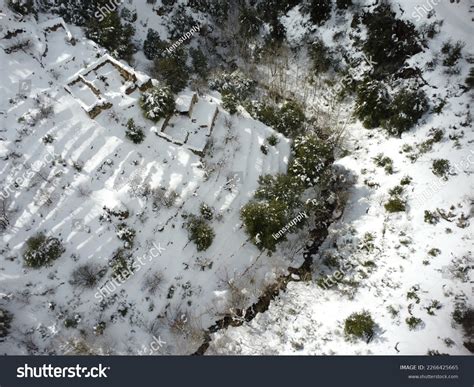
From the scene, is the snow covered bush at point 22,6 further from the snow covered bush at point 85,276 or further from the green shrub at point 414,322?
the green shrub at point 414,322

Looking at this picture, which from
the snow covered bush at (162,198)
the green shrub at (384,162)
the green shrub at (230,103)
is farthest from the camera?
the green shrub at (230,103)

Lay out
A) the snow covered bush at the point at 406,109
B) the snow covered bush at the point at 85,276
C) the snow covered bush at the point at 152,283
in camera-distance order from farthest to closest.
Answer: the snow covered bush at the point at 406,109
the snow covered bush at the point at 152,283
the snow covered bush at the point at 85,276

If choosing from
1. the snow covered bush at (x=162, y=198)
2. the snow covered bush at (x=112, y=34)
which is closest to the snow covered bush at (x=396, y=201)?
the snow covered bush at (x=162, y=198)

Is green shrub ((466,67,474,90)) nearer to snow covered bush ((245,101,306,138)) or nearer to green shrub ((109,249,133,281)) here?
snow covered bush ((245,101,306,138))

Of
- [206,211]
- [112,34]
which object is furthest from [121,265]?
[112,34]

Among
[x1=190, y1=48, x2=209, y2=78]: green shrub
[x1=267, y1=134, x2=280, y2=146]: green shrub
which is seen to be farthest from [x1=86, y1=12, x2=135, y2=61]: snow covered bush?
[x1=267, y1=134, x2=280, y2=146]: green shrub

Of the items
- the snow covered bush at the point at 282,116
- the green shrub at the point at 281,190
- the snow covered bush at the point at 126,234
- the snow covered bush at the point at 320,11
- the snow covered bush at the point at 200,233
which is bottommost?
the snow covered bush at the point at 126,234

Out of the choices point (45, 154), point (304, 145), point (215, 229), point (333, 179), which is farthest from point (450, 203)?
point (45, 154)
